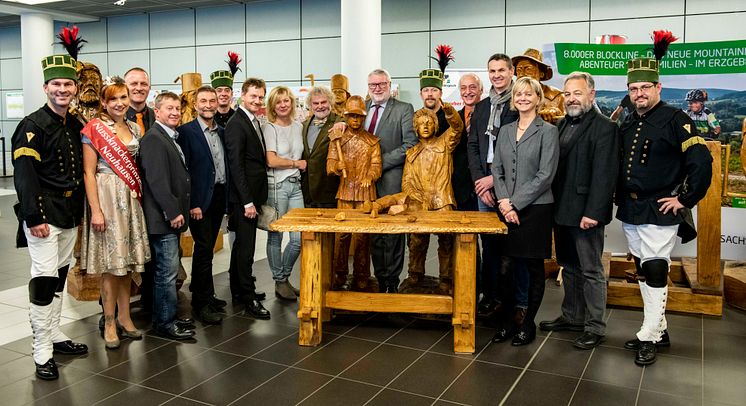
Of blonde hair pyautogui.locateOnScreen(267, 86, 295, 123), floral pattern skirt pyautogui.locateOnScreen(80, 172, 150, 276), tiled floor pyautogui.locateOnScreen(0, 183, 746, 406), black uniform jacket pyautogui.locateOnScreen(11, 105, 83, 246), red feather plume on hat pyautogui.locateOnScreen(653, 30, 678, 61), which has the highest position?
red feather plume on hat pyautogui.locateOnScreen(653, 30, 678, 61)

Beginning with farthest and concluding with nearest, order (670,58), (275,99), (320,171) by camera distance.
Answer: (670,58)
(320,171)
(275,99)

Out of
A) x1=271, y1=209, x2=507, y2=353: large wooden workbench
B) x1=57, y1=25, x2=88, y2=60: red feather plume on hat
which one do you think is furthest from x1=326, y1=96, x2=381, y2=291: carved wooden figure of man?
x1=57, y1=25, x2=88, y2=60: red feather plume on hat

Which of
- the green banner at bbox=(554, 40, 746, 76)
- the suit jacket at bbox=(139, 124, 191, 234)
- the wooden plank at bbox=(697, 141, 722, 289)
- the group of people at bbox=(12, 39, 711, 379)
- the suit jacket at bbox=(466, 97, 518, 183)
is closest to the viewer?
the group of people at bbox=(12, 39, 711, 379)

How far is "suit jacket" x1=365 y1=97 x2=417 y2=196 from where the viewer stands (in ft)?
15.7

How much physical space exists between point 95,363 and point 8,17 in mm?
14038

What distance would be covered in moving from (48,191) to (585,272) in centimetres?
325

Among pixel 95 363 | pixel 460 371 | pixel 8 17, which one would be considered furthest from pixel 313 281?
pixel 8 17

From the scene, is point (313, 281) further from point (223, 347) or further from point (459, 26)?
point (459, 26)

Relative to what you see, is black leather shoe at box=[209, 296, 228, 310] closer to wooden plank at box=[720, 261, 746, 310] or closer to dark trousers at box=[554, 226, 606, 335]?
dark trousers at box=[554, 226, 606, 335]

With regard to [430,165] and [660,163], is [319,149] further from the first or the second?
[660,163]

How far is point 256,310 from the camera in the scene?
4.78m

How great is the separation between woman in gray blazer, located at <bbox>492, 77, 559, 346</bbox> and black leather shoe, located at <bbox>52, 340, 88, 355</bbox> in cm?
270

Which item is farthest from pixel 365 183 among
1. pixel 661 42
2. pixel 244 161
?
pixel 661 42

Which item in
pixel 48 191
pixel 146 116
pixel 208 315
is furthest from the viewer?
pixel 146 116
